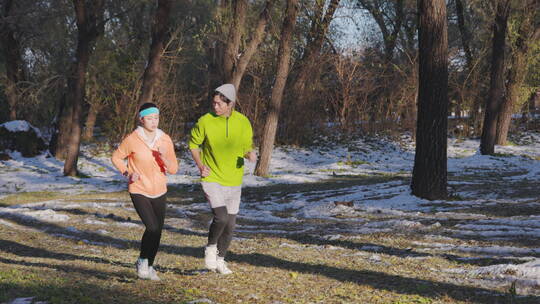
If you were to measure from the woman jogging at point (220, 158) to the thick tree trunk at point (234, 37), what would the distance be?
14306 mm

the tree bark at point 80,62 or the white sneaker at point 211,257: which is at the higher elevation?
the tree bark at point 80,62

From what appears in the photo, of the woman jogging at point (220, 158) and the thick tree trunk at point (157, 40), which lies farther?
the thick tree trunk at point (157, 40)

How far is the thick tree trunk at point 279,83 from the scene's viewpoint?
2000 centimetres

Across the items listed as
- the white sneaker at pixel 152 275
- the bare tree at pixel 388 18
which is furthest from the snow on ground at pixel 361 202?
the bare tree at pixel 388 18

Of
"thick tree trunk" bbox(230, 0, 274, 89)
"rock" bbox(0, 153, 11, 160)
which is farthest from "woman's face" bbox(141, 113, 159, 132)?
"rock" bbox(0, 153, 11, 160)

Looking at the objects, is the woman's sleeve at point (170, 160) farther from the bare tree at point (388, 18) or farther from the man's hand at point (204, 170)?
the bare tree at point (388, 18)

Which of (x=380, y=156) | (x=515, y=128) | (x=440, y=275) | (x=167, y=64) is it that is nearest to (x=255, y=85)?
(x=167, y=64)

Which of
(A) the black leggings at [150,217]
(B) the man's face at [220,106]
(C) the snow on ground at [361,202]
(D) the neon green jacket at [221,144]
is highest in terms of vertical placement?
(B) the man's face at [220,106]

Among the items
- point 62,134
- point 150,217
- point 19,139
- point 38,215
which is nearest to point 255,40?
point 38,215

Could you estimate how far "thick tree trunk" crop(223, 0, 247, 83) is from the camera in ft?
68.5

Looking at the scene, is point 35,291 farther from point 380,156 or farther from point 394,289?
point 380,156

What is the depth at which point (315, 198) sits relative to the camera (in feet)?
51.6

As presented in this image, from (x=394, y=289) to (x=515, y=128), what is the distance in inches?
1280

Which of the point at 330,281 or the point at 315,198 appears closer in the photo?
the point at 330,281
